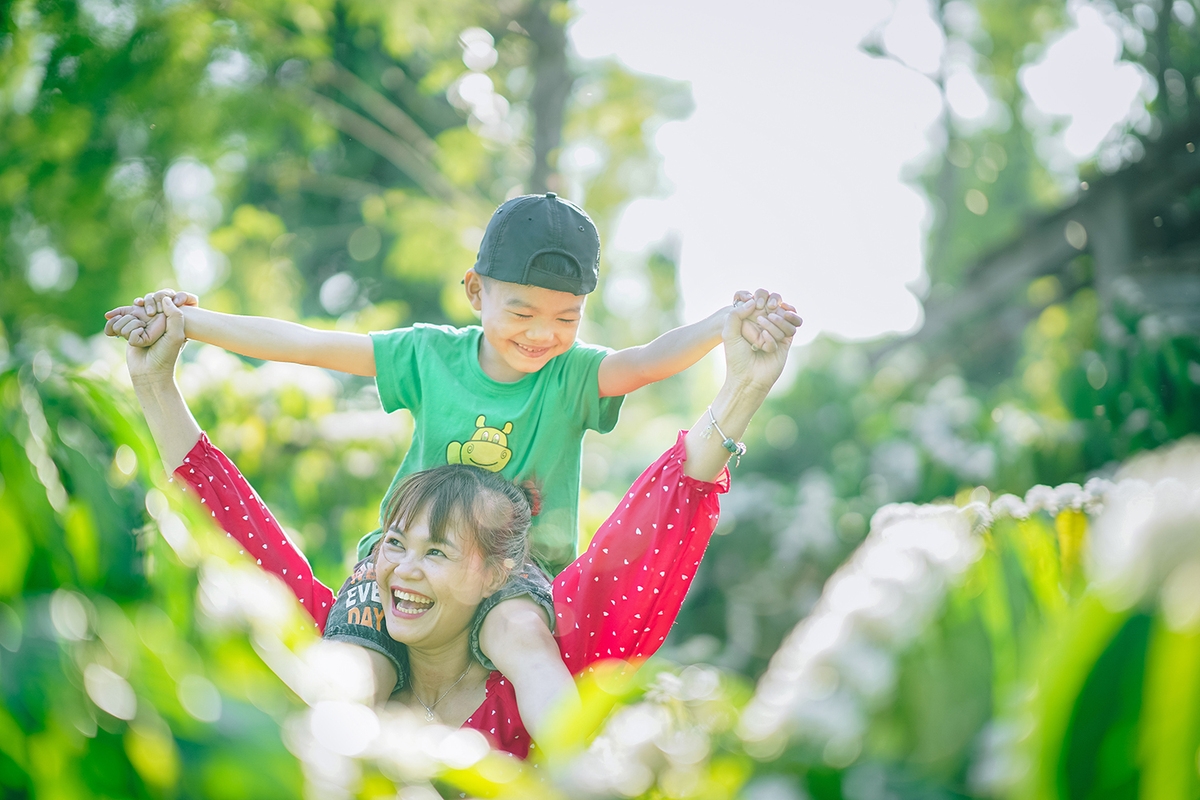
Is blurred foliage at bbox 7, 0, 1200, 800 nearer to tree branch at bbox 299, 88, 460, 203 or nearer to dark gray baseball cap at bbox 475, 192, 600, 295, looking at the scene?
tree branch at bbox 299, 88, 460, 203

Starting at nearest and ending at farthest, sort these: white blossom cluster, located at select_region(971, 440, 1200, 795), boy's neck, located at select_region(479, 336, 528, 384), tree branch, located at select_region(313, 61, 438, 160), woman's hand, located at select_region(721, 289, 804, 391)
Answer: white blossom cluster, located at select_region(971, 440, 1200, 795) < woman's hand, located at select_region(721, 289, 804, 391) < boy's neck, located at select_region(479, 336, 528, 384) < tree branch, located at select_region(313, 61, 438, 160)

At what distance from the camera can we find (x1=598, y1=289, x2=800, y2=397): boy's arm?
148cm

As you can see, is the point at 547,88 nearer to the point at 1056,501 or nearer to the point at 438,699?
the point at 438,699

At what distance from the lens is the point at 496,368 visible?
170 centimetres

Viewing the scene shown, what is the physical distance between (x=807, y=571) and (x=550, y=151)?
303 cm

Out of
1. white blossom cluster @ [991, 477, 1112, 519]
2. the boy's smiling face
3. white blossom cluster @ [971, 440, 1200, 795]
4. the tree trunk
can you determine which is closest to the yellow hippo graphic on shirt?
the boy's smiling face

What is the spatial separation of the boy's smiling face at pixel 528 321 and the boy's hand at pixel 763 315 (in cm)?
27

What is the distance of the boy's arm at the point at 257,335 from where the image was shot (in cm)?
158

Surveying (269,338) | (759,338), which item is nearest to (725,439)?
(759,338)

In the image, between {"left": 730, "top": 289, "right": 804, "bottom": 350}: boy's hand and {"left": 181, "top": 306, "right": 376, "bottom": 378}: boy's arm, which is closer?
{"left": 730, "top": 289, "right": 804, "bottom": 350}: boy's hand

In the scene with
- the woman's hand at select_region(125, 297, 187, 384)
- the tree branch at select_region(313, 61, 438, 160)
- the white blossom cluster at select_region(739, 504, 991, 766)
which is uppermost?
the tree branch at select_region(313, 61, 438, 160)

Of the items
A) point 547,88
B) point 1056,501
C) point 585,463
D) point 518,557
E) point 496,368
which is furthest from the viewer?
A: point 585,463

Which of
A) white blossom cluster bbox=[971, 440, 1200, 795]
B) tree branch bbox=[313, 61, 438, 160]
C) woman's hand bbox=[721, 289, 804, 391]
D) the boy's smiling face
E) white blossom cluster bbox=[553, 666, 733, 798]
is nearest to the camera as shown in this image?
white blossom cluster bbox=[971, 440, 1200, 795]

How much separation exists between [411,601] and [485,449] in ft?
0.95
